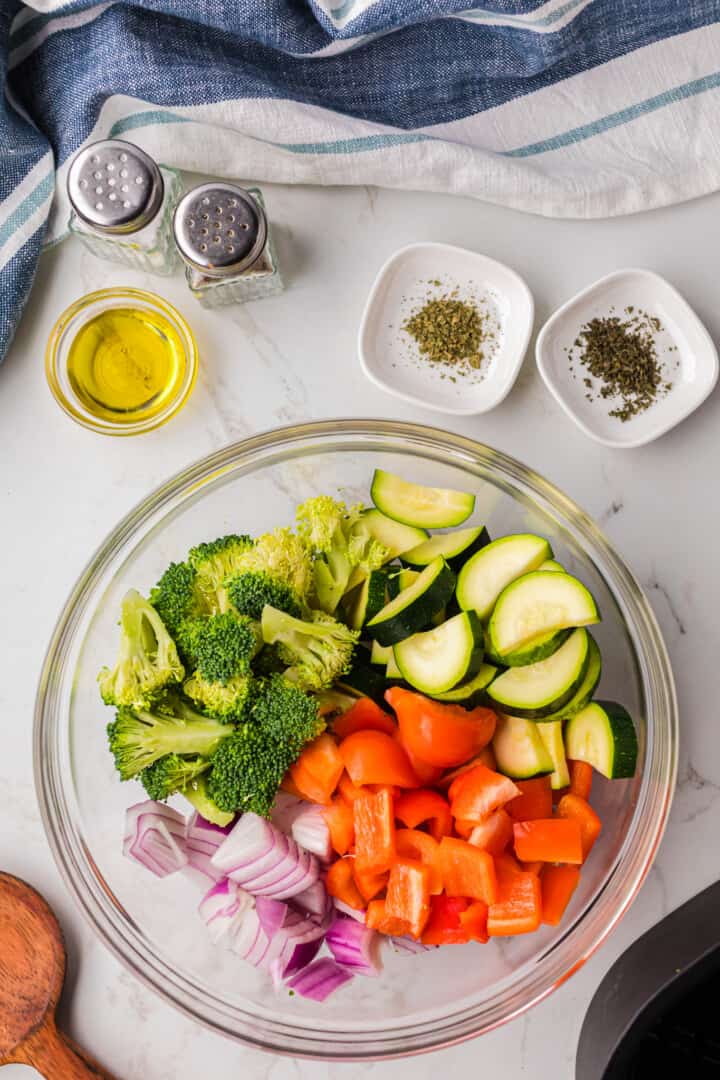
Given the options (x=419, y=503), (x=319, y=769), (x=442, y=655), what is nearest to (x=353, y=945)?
(x=319, y=769)

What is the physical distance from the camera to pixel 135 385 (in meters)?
2.12

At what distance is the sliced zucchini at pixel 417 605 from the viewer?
169 cm

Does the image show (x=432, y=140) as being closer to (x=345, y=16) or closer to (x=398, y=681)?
(x=345, y=16)

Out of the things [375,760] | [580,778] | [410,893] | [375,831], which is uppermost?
[375,760]

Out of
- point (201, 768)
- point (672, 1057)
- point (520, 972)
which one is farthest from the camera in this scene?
point (520, 972)

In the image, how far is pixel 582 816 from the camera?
1.77m

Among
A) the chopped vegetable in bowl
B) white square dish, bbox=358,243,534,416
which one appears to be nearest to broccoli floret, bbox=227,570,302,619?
the chopped vegetable in bowl

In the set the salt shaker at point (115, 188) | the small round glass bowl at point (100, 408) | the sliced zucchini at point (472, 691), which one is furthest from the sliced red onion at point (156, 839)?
the salt shaker at point (115, 188)

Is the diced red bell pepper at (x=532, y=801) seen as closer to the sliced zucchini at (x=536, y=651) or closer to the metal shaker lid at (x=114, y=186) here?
the sliced zucchini at (x=536, y=651)

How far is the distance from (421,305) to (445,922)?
1.28 meters

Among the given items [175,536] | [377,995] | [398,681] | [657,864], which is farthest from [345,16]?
[377,995]

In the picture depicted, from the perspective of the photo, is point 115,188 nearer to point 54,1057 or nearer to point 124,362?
point 124,362

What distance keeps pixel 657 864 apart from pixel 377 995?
2.13ft

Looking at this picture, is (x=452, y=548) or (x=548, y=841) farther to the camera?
(x=452, y=548)
